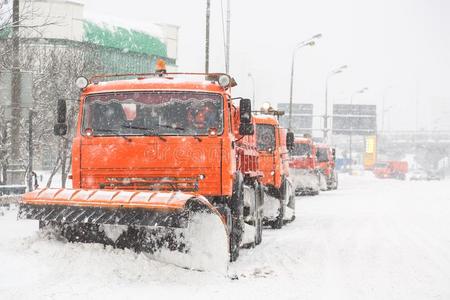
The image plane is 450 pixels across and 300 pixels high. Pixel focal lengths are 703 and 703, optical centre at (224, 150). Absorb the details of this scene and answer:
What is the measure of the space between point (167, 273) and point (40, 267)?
140 centimetres

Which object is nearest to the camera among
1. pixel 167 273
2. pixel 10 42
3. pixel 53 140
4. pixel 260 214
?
pixel 167 273

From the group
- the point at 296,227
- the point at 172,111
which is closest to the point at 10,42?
the point at 296,227

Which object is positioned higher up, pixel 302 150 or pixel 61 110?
pixel 61 110

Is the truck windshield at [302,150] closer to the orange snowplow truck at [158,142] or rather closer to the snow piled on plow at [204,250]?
the orange snowplow truck at [158,142]

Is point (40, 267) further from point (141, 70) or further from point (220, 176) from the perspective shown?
point (141, 70)

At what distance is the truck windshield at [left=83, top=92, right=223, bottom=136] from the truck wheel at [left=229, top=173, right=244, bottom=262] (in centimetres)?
97

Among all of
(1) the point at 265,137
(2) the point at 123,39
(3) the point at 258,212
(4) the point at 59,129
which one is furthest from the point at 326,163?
(2) the point at 123,39

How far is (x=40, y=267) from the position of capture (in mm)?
7684

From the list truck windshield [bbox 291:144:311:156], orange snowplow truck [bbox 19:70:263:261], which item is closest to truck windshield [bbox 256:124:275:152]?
orange snowplow truck [bbox 19:70:263:261]

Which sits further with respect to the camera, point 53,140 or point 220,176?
point 53,140

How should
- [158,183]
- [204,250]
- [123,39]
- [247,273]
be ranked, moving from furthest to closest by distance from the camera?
1. [123,39]
2. [158,183]
3. [247,273]
4. [204,250]

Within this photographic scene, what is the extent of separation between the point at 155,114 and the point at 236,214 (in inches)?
71.6

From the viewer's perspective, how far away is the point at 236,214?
988 cm

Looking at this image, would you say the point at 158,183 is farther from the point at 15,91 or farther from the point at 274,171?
the point at 274,171
